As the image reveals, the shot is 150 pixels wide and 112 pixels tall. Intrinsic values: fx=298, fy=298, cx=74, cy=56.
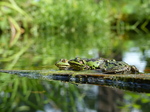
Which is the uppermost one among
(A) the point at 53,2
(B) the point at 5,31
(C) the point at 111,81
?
(A) the point at 53,2

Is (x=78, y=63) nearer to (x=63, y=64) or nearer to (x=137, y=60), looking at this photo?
(x=63, y=64)

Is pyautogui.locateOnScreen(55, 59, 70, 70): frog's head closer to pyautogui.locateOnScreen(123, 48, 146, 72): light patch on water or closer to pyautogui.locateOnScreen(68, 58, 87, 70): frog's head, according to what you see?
pyautogui.locateOnScreen(68, 58, 87, 70): frog's head

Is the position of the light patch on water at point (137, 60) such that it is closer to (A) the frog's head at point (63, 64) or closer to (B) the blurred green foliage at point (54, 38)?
(B) the blurred green foliage at point (54, 38)

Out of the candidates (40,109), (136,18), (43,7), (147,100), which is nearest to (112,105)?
(147,100)

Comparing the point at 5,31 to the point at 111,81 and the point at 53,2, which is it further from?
the point at 111,81

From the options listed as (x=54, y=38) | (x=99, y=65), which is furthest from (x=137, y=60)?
(x=54, y=38)

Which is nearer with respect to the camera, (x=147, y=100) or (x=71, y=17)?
(x=147, y=100)
